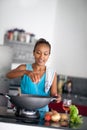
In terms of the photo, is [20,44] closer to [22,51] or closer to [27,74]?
[22,51]

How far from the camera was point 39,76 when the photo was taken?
6.76 feet

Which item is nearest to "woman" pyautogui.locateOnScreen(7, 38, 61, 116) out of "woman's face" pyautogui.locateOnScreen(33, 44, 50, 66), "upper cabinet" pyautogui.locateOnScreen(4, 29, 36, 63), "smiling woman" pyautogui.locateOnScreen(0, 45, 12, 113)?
"woman's face" pyautogui.locateOnScreen(33, 44, 50, 66)

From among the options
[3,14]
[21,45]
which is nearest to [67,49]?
[21,45]

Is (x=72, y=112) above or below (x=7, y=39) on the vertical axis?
below

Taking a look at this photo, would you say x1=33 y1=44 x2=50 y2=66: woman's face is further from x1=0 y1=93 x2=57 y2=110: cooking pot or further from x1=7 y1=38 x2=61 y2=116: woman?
x1=0 y1=93 x2=57 y2=110: cooking pot

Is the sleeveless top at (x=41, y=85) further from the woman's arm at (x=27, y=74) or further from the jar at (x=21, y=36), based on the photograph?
the jar at (x=21, y=36)

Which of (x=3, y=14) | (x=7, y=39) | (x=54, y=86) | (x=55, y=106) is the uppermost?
(x=3, y=14)

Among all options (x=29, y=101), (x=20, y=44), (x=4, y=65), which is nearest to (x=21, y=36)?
(x=20, y=44)

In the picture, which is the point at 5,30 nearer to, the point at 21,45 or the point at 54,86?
the point at 21,45

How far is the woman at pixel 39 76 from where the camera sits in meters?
2.02

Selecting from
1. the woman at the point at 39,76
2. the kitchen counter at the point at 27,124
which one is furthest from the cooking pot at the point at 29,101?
the woman at the point at 39,76

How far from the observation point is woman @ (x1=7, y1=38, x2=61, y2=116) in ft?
6.63

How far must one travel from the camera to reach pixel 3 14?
484cm

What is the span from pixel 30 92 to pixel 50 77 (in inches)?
6.7
